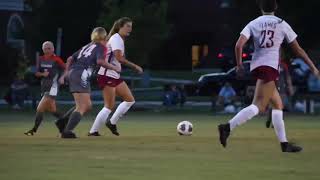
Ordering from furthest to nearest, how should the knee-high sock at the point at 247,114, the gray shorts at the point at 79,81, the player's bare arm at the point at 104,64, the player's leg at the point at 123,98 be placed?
1. the player's leg at the point at 123,98
2. the gray shorts at the point at 79,81
3. the player's bare arm at the point at 104,64
4. the knee-high sock at the point at 247,114

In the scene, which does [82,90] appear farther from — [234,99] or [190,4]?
[190,4]

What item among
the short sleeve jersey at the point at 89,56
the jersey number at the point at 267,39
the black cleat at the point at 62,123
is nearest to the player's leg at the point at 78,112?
the short sleeve jersey at the point at 89,56

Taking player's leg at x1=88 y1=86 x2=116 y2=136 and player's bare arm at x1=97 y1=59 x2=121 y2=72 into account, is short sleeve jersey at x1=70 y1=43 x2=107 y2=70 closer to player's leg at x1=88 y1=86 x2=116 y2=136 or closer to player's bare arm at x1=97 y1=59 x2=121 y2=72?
player's bare arm at x1=97 y1=59 x2=121 y2=72

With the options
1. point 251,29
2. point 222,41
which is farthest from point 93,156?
point 222,41

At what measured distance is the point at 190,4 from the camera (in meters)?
78.9

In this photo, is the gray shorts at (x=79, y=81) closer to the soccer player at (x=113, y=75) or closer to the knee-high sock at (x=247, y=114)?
the soccer player at (x=113, y=75)

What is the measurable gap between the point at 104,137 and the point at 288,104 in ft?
60.2

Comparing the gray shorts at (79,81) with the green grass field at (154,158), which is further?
the gray shorts at (79,81)

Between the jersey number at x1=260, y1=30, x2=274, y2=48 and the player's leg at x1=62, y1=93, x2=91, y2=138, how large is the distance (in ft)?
14.7

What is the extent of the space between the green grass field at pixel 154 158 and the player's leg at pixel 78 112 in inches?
10.6

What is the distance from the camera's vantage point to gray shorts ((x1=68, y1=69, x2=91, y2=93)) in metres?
17.8

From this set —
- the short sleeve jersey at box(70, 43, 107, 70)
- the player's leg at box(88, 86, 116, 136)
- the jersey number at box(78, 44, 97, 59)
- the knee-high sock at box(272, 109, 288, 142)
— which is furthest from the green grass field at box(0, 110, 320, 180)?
the jersey number at box(78, 44, 97, 59)

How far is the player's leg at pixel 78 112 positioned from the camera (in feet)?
57.8

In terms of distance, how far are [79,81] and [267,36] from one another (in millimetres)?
4630
